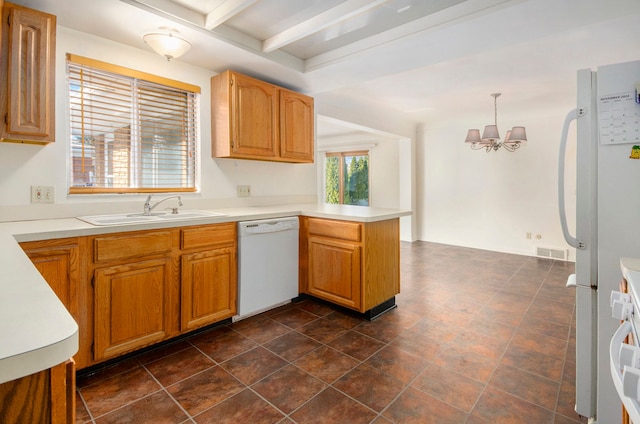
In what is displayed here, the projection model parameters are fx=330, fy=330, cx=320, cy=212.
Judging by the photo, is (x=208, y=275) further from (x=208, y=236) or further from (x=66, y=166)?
(x=66, y=166)

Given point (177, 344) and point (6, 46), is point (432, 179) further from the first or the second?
point (6, 46)

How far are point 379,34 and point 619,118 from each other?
5.56 feet

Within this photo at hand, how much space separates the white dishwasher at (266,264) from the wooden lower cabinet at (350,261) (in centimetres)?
13

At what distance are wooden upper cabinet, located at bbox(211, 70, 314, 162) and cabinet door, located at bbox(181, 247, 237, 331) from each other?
38.1 inches

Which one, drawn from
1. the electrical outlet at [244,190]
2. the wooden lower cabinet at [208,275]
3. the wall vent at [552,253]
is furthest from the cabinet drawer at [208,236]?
the wall vent at [552,253]

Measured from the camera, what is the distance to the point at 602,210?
1.44 meters

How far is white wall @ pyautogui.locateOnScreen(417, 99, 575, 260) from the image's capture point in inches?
197

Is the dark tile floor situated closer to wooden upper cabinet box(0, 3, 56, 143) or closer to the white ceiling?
wooden upper cabinet box(0, 3, 56, 143)

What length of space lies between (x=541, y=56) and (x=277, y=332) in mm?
3414

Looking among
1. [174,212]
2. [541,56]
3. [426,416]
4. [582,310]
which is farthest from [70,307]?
[541,56]

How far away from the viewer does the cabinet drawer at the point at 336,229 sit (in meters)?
2.68

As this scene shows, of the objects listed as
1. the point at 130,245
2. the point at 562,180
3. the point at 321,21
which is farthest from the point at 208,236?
the point at 562,180

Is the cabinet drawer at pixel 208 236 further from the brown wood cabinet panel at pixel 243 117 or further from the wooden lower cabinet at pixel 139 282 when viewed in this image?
the brown wood cabinet panel at pixel 243 117

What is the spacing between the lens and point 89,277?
1896mm
